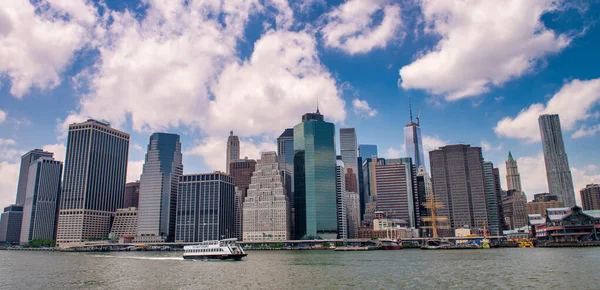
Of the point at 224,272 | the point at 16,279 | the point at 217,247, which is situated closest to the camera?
the point at 16,279

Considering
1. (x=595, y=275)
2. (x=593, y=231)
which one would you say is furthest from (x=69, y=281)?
(x=593, y=231)

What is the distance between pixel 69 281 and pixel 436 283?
6146cm

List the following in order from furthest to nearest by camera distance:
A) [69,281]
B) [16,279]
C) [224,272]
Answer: [224,272] < [16,279] < [69,281]

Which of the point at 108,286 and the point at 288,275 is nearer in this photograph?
the point at 108,286

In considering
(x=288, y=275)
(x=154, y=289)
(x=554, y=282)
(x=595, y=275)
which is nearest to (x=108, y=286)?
(x=154, y=289)

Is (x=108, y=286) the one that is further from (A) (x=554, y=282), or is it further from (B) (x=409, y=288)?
(A) (x=554, y=282)

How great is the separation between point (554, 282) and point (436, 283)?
17.0 meters

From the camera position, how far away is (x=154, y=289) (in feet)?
229

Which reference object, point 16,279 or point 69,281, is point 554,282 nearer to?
point 69,281

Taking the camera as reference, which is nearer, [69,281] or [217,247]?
[69,281]

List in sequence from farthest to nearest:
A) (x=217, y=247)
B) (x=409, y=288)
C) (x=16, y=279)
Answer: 1. (x=217, y=247)
2. (x=16, y=279)
3. (x=409, y=288)

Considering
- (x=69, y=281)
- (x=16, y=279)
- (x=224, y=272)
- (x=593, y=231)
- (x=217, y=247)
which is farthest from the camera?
(x=593, y=231)

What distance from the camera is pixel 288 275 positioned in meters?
90.0

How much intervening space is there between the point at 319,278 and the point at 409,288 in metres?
20.4
